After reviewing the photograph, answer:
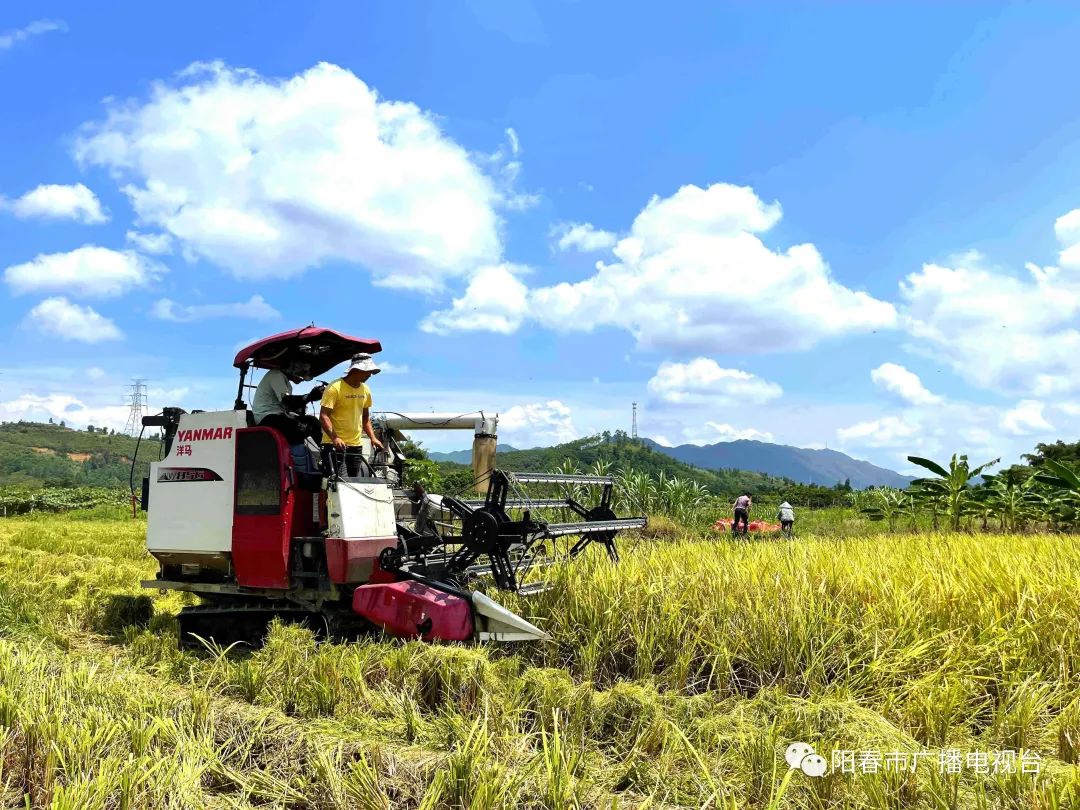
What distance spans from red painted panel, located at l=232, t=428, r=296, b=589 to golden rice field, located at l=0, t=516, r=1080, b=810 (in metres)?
0.79

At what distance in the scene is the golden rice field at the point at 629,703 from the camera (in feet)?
10.1

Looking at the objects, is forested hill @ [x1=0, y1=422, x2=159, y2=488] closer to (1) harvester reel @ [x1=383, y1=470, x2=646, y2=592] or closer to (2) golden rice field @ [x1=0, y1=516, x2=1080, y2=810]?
(1) harvester reel @ [x1=383, y1=470, x2=646, y2=592]

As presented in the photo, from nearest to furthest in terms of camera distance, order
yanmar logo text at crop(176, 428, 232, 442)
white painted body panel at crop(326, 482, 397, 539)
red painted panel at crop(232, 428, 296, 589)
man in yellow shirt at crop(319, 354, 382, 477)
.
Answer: white painted body panel at crop(326, 482, 397, 539)
red painted panel at crop(232, 428, 296, 589)
man in yellow shirt at crop(319, 354, 382, 477)
yanmar logo text at crop(176, 428, 232, 442)

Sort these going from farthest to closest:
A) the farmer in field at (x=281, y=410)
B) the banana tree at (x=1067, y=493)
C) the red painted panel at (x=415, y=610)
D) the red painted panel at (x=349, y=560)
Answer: the banana tree at (x=1067, y=493)
the farmer in field at (x=281, y=410)
the red painted panel at (x=349, y=560)
the red painted panel at (x=415, y=610)

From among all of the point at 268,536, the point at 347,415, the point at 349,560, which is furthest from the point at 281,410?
the point at 349,560

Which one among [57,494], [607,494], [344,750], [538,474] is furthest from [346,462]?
[57,494]

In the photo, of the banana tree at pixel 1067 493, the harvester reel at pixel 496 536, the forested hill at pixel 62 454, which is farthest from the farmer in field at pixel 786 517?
the forested hill at pixel 62 454

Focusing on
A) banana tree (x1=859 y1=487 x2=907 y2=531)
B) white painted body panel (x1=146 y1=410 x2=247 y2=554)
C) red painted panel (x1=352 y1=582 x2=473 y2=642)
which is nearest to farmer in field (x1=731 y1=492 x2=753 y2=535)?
banana tree (x1=859 y1=487 x2=907 y2=531)

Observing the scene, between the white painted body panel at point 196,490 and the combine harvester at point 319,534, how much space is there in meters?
0.01

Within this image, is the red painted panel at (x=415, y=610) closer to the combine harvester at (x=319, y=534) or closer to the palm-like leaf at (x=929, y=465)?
the combine harvester at (x=319, y=534)

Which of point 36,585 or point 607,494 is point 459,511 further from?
point 36,585

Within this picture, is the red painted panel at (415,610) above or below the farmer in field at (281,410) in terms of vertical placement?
below

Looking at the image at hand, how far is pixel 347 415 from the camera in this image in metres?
6.58

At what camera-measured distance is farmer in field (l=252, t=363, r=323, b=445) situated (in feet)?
21.2
